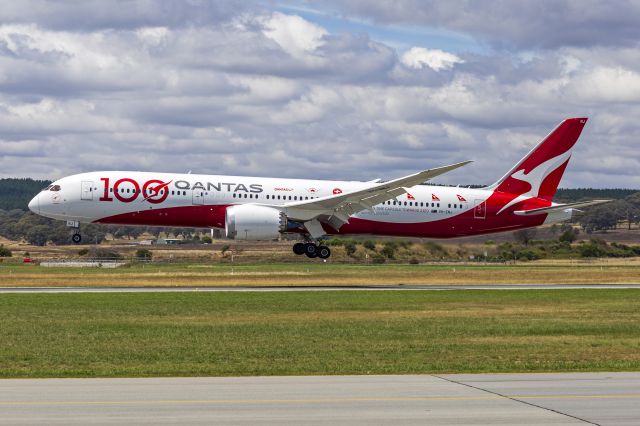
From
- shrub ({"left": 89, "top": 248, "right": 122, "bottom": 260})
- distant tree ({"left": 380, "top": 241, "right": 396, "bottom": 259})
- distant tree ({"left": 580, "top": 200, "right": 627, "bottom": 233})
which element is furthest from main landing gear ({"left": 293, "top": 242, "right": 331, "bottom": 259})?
distant tree ({"left": 580, "top": 200, "right": 627, "bottom": 233})

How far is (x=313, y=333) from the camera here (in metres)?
30.5

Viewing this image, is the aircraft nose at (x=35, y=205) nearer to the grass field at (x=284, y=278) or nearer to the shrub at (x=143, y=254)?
the grass field at (x=284, y=278)

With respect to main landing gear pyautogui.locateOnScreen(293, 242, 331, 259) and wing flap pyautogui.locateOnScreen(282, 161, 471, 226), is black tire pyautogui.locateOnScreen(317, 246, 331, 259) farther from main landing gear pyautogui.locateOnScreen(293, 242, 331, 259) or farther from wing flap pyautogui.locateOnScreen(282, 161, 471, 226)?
wing flap pyautogui.locateOnScreen(282, 161, 471, 226)

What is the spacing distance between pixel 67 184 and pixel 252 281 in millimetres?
12855

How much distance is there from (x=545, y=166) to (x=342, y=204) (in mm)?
13475

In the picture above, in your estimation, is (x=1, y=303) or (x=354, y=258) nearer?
(x=1, y=303)

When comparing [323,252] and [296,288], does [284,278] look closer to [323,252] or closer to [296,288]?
[323,252]

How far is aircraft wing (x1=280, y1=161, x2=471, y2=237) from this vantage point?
50.6 m

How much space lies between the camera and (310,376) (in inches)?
800

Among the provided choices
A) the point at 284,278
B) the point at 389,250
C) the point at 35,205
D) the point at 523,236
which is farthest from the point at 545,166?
the point at 389,250

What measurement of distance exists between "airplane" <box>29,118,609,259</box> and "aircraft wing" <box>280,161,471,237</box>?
52 mm

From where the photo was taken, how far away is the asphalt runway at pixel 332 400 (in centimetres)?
1484

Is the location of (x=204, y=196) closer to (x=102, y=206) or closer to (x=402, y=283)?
(x=102, y=206)

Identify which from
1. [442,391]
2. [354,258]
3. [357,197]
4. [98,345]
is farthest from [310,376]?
[354,258]
